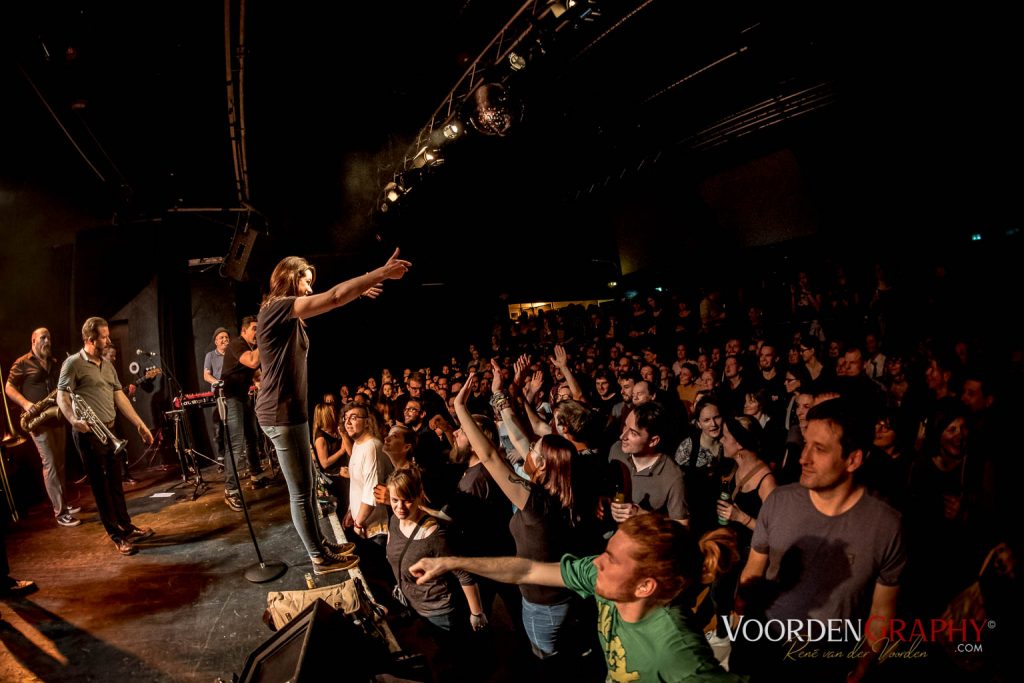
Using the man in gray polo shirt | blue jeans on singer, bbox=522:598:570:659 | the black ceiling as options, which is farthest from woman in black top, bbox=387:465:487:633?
the black ceiling

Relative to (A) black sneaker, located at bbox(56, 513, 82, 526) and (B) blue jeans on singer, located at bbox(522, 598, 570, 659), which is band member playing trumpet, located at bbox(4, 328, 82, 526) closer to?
(A) black sneaker, located at bbox(56, 513, 82, 526)

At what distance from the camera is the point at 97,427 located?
145 inches

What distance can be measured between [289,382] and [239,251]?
5642 millimetres

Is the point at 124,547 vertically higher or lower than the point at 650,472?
lower

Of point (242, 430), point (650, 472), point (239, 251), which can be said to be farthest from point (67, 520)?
point (650, 472)

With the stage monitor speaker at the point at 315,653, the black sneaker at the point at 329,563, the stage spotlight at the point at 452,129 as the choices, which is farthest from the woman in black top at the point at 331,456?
the stage spotlight at the point at 452,129

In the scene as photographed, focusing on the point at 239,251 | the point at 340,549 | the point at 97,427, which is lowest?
the point at 340,549

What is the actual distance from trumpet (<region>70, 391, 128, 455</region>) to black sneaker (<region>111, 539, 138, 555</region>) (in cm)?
69

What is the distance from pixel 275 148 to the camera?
6227mm

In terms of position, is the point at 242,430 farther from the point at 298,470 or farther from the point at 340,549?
the point at 298,470

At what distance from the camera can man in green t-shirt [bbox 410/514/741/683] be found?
1469mm

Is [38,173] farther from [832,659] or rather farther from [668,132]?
[668,132]

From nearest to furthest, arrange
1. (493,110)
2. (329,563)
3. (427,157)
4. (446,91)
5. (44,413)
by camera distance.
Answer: (329,563) < (44,413) < (493,110) < (427,157) < (446,91)

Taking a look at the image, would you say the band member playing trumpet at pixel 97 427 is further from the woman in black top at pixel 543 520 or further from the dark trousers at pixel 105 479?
the woman in black top at pixel 543 520
